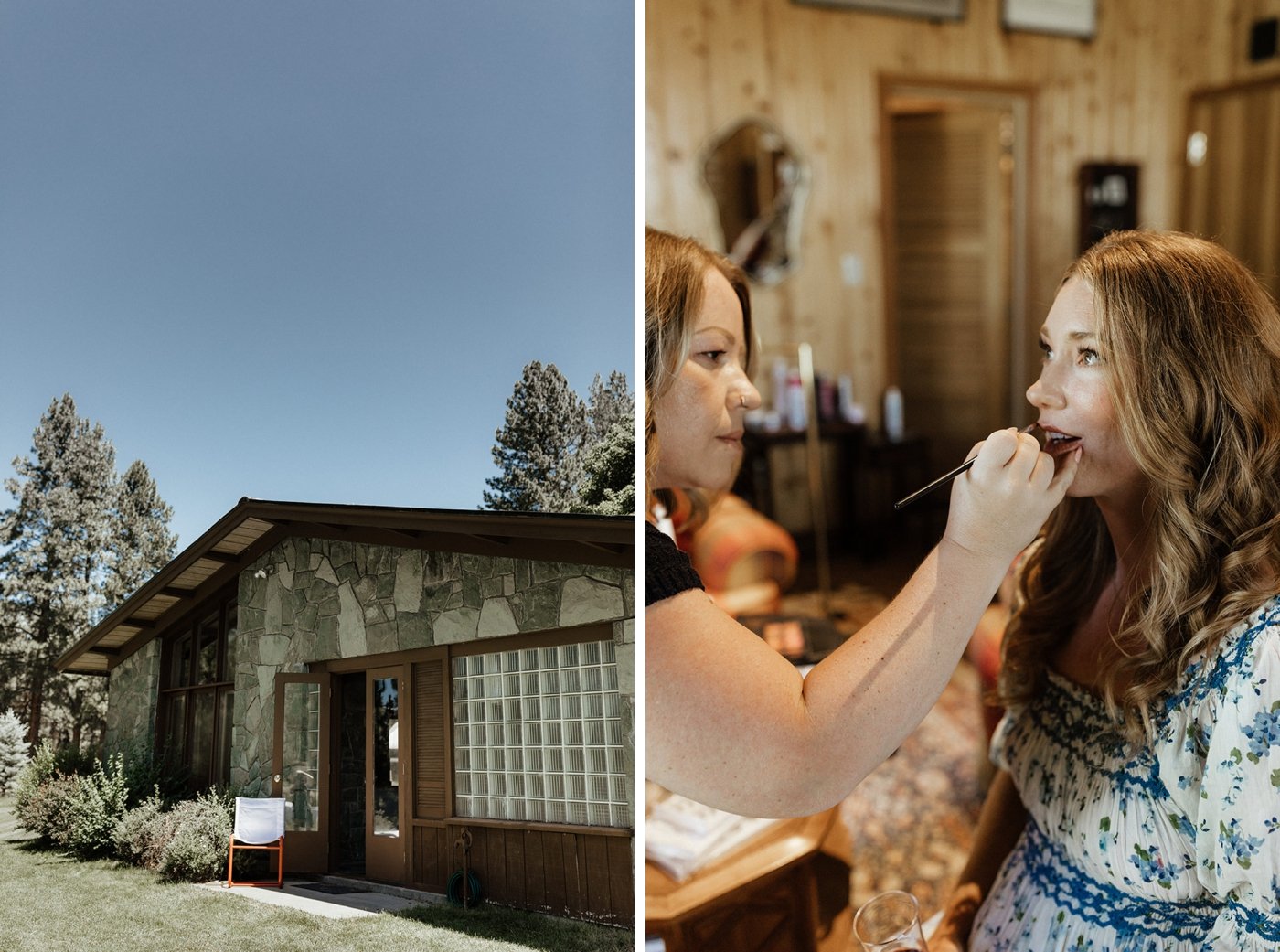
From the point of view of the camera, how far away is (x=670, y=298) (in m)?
0.97

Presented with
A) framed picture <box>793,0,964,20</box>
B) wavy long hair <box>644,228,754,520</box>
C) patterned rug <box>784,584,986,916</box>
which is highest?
framed picture <box>793,0,964,20</box>

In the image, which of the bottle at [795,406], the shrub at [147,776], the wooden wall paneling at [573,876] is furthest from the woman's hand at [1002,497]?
the bottle at [795,406]

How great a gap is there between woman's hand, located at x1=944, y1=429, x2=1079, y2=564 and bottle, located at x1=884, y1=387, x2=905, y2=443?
421 cm

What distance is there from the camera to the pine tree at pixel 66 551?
1.70 m

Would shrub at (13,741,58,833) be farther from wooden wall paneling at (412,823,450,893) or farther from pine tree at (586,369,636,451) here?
pine tree at (586,369,636,451)

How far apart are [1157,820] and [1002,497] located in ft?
1.11

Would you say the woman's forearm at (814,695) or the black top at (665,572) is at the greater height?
the black top at (665,572)

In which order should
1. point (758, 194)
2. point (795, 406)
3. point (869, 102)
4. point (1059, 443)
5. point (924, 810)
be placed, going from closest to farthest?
1. point (1059, 443)
2. point (924, 810)
3. point (795, 406)
4. point (758, 194)
5. point (869, 102)

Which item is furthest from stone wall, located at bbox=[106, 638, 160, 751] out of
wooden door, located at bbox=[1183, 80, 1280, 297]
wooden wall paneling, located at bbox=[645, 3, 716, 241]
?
wooden door, located at bbox=[1183, 80, 1280, 297]

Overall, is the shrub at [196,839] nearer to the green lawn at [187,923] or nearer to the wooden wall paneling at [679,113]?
the green lawn at [187,923]

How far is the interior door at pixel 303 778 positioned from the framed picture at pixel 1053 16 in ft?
16.5

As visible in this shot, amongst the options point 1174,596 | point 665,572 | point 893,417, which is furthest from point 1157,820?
point 893,417

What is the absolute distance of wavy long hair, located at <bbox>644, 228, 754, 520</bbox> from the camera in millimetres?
968

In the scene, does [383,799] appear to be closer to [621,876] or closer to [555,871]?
[555,871]
